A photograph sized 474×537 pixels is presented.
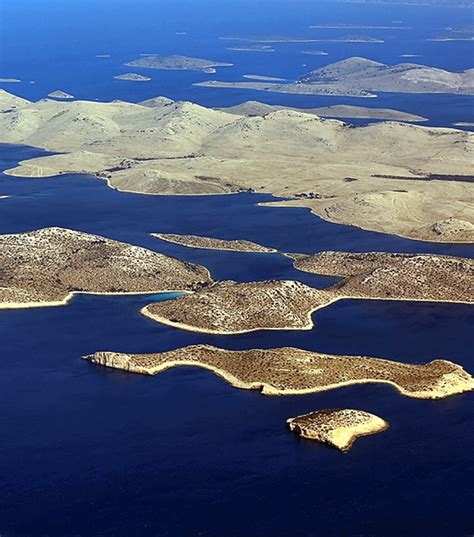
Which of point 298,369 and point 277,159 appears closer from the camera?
point 298,369

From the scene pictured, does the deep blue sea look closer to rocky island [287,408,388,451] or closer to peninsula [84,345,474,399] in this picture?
rocky island [287,408,388,451]

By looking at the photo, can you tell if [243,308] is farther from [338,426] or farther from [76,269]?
[338,426]

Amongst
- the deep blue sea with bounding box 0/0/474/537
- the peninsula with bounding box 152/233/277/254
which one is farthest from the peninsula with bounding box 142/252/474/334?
the peninsula with bounding box 152/233/277/254

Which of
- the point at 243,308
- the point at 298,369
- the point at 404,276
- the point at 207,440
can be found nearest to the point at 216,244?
the point at 404,276

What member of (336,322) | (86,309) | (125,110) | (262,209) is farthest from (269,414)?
(125,110)

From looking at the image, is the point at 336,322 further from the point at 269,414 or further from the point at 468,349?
the point at 269,414
